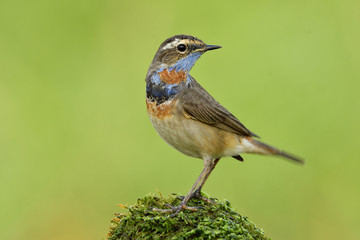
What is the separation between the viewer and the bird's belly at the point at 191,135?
6680mm

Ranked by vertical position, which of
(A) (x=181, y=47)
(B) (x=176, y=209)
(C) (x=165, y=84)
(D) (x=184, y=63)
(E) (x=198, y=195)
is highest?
(A) (x=181, y=47)

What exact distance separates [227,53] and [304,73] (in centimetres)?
158

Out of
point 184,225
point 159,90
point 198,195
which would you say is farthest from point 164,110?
point 184,225

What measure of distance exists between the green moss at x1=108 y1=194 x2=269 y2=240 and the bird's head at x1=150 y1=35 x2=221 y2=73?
1.78 meters

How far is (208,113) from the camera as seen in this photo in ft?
22.5

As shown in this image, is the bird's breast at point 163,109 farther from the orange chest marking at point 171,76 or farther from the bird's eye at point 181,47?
the bird's eye at point 181,47

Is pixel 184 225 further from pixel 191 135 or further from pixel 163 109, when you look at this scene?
pixel 163 109

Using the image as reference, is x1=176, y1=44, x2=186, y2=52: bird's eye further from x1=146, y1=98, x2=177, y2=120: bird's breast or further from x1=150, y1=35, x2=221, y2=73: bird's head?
x1=146, y1=98, x2=177, y2=120: bird's breast

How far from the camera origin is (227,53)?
1197 cm

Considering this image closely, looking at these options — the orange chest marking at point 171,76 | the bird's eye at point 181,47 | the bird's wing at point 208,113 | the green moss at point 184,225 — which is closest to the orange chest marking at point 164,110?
the bird's wing at point 208,113

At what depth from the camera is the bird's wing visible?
6762mm

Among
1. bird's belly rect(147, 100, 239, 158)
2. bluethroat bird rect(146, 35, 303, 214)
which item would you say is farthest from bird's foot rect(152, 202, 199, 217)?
bird's belly rect(147, 100, 239, 158)

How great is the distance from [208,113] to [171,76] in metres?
0.62

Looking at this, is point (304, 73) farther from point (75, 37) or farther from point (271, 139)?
point (75, 37)
